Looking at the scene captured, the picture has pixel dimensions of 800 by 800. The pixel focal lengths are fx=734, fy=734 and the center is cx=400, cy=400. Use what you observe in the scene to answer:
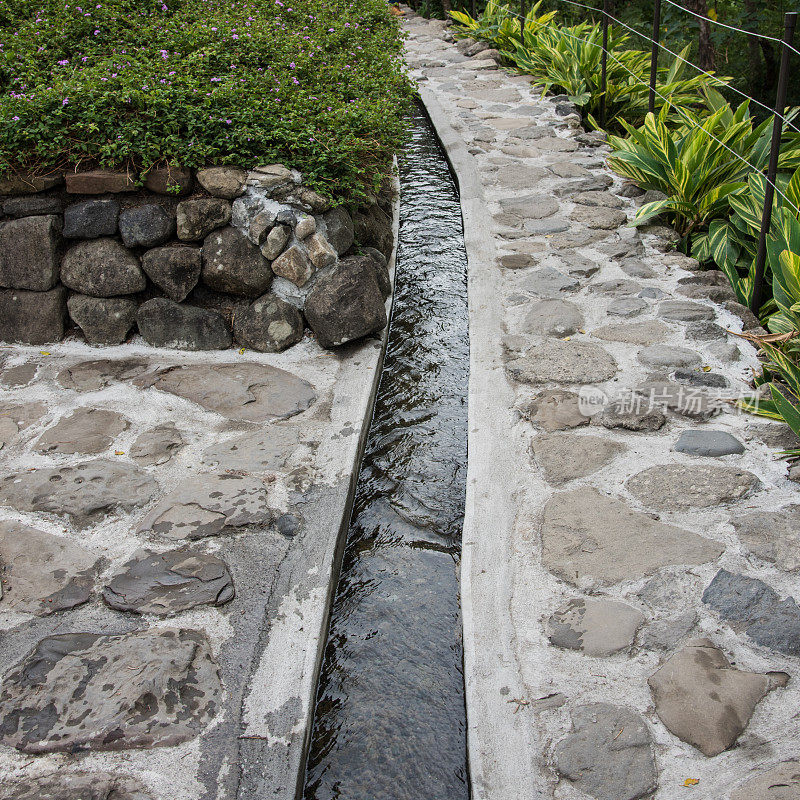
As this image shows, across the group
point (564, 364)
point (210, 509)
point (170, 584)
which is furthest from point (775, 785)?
point (564, 364)

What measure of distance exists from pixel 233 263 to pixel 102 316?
68 centimetres

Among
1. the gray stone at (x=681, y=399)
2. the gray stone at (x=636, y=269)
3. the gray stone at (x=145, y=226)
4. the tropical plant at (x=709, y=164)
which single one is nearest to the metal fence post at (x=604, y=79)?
the tropical plant at (x=709, y=164)

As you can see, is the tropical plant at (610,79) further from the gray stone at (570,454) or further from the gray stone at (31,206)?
the gray stone at (31,206)

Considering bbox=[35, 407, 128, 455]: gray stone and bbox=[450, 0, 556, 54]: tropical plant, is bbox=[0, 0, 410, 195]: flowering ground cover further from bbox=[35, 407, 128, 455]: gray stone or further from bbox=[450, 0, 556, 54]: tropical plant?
bbox=[450, 0, 556, 54]: tropical plant

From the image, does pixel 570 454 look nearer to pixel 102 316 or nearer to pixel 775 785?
pixel 775 785

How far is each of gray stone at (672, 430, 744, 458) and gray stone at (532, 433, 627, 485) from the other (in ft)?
0.73

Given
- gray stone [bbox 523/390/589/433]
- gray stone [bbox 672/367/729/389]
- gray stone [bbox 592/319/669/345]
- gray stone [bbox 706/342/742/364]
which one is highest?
gray stone [bbox 706/342/742/364]

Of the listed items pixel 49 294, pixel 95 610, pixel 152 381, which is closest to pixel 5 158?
pixel 49 294

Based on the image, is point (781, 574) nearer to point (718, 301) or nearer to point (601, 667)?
point (601, 667)

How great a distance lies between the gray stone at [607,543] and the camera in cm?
226

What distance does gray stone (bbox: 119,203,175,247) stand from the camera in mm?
3453

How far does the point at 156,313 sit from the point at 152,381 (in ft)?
1.30

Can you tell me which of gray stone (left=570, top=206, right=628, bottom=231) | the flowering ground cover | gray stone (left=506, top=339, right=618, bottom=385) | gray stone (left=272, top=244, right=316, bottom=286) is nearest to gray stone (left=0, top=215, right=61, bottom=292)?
the flowering ground cover

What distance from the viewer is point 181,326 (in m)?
3.52
